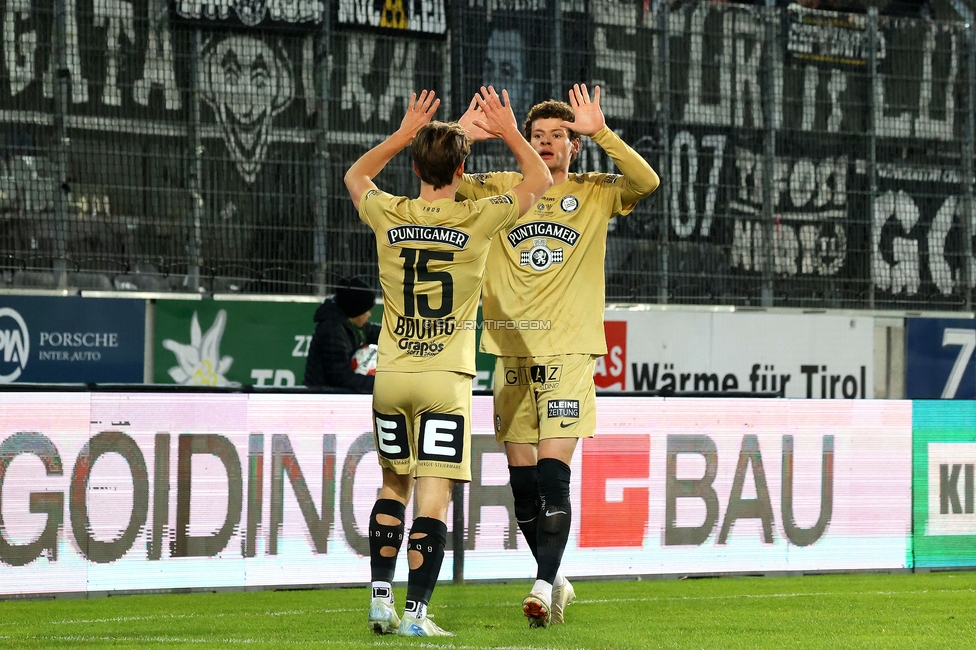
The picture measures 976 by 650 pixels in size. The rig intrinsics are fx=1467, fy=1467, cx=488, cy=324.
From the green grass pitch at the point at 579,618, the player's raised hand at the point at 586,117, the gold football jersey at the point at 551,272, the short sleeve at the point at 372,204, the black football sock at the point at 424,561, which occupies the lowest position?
the green grass pitch at the point at 579,618

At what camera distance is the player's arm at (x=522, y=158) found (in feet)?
16.9

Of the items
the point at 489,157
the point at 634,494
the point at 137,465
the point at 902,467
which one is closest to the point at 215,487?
the point at 137,465

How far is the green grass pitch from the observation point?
16.4 ft

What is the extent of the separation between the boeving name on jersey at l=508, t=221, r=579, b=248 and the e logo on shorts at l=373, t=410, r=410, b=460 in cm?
105

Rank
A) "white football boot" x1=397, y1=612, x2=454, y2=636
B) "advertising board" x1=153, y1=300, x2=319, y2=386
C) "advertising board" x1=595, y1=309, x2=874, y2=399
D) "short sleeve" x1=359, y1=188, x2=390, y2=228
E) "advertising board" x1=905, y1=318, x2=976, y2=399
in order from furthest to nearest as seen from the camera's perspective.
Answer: "advertising board" x1=905, y1=318, x2=976, y2=399 < "advertising board" x1=595, y1=309, x2=874, y2=399 < "advertising board" x1=153, y1=300, x2=319, y2=386 < "short sleeve" x1=359, y1=188, x2=390, y2=228 < "white football boot" x1=397, y1=612, x2=454, y2=636

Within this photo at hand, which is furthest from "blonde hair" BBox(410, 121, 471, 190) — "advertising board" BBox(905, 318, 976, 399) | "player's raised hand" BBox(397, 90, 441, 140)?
"advertising board" BBox(905, 318, 976, 399)

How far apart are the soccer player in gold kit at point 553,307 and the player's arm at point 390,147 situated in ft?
0.68

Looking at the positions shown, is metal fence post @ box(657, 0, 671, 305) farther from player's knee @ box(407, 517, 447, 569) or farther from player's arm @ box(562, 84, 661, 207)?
player's knee @ box(407, 517, 447, 569)

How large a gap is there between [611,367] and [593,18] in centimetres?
298

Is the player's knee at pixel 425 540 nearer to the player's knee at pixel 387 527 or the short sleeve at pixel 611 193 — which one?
the player's knee at pixel 387 527

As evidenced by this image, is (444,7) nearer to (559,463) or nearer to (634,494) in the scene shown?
(634,494)

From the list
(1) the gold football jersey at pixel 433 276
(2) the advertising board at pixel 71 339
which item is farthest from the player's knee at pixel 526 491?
(2) the advertising board at pixel 71 339

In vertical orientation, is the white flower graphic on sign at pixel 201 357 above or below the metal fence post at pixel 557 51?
below

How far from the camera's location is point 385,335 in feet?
16.7
